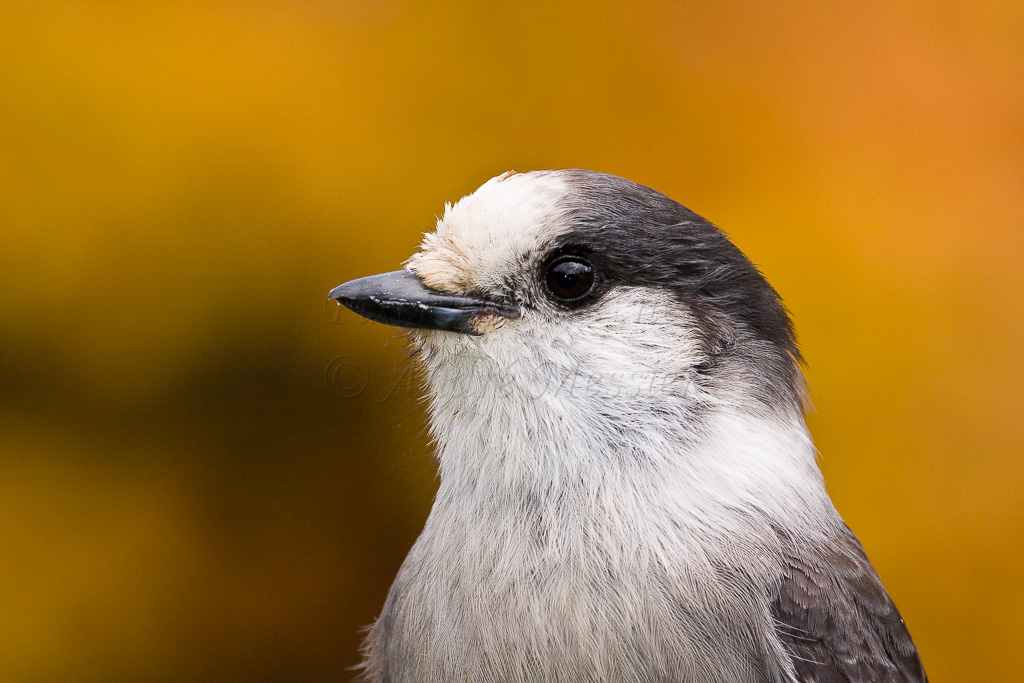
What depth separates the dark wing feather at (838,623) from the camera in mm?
1035

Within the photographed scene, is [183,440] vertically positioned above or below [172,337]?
below

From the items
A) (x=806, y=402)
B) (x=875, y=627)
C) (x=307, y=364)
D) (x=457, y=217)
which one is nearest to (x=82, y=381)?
(x=307, y=364)

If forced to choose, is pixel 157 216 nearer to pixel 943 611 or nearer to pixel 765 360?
pixel 765 360

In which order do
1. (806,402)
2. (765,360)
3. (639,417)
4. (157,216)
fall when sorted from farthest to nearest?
1. (157,216)
2. (806,402)
3. (765,360)
4. (639,417)

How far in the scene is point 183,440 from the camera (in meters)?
1.90

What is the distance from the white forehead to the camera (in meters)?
1.08

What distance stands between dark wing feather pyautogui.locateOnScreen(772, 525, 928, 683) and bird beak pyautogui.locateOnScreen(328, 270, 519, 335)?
51 centimetres

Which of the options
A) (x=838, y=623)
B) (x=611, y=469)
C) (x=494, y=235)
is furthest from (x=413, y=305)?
(x=838, y=623)

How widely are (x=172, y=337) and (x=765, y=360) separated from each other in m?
1.33

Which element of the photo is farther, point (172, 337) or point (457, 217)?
point (172, 337)

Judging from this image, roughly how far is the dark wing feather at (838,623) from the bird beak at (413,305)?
507 millimetres

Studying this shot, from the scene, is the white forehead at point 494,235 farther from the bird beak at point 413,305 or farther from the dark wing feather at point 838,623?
the dark wing feather at point 838,623

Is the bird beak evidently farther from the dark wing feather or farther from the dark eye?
the dark wing feather

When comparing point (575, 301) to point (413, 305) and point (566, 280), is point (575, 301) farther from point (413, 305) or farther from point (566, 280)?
point (413, 305)
